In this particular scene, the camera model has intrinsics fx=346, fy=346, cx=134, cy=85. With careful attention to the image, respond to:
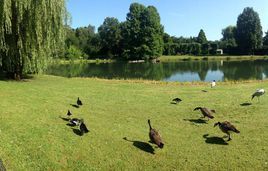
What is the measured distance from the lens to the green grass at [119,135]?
11250 mm

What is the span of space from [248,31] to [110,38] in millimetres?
49360

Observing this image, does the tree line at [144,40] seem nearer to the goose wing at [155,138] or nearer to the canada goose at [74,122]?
the canada goose at [74,122]

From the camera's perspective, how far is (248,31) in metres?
121

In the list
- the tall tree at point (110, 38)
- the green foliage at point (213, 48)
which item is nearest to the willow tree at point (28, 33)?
the tall tree at point (110, 38)

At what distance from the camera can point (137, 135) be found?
13961 millimetres

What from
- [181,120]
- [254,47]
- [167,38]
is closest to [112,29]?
[167,38]

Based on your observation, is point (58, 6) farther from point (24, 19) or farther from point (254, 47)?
point (254, 47)

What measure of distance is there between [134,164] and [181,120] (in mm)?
5912

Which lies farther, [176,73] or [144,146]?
[176,73]

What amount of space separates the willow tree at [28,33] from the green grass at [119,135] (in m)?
5.46

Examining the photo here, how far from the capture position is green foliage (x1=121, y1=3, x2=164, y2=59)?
106188 mm

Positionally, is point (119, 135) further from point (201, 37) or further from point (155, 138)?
point (201, 37)

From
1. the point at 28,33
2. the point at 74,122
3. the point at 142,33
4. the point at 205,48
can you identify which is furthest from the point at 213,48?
the point at 74,122

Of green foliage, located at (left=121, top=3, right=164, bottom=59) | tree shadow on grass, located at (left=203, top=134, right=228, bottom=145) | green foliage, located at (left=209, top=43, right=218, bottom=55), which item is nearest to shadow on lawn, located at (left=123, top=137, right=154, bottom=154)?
tree shadow on grass, located at (left=203, top=134, right=228, bottom=145)
